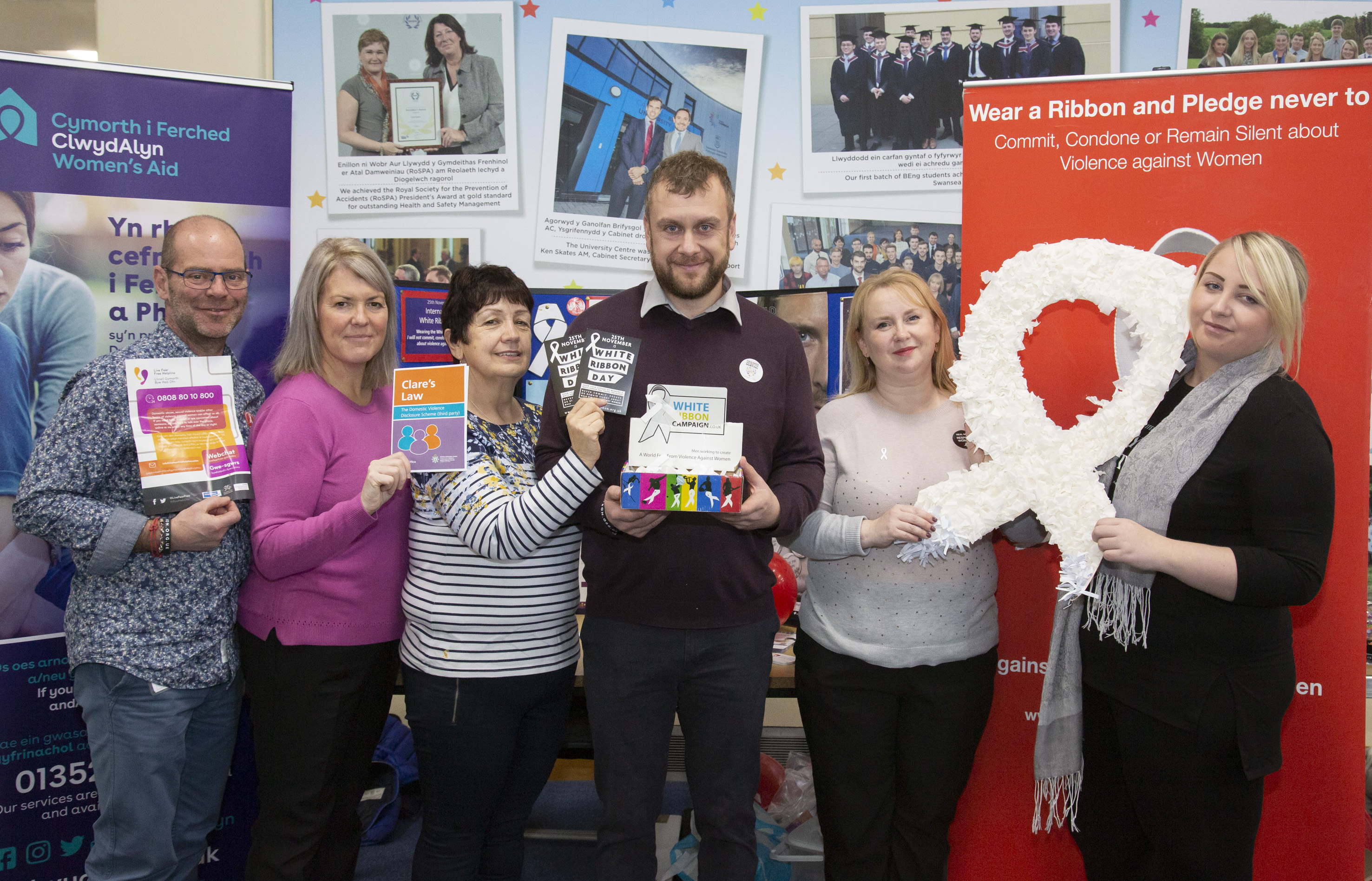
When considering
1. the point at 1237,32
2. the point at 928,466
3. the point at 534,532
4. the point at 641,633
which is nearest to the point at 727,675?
the point at 641,633

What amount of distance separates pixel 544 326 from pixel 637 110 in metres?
1.01

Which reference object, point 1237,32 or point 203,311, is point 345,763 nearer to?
point 203,311

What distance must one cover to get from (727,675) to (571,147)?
8.00ft

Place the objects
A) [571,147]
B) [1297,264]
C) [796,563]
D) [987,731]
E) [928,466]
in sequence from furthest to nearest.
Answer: [571,147] → [796,563] → [987,731] → [928,466] → [1297,264]

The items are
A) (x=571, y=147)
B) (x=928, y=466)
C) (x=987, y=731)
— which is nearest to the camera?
(x=928, y=466)

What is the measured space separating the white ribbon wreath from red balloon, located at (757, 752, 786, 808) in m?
1.51

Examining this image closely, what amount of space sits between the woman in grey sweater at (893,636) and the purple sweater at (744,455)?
149mm

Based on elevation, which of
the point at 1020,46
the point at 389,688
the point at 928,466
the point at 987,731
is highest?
the point at 1020,46

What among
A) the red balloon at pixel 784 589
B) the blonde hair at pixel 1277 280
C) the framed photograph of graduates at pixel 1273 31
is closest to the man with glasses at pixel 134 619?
the red balloon at pixel 784 589

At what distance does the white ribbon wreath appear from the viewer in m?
1.90

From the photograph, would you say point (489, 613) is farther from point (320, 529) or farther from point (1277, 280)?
point (1277, 280)

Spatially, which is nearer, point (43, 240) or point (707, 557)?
point (707, 557)

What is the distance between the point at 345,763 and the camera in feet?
6.77

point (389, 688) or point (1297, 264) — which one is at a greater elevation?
point (1297, 264)
